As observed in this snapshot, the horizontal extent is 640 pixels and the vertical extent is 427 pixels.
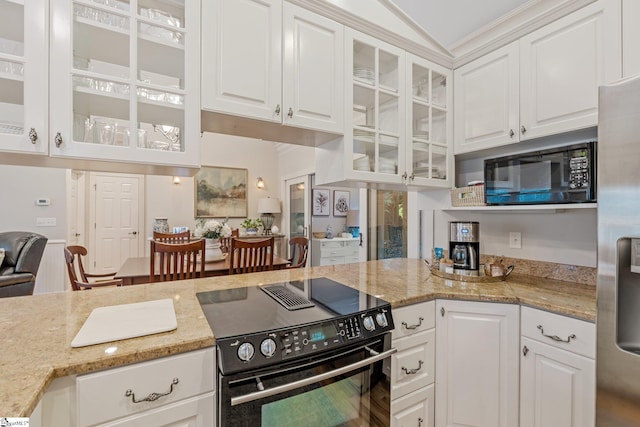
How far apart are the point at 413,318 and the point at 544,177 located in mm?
1057

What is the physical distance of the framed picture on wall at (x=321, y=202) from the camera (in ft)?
18.0

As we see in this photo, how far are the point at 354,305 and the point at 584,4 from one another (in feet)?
6.29

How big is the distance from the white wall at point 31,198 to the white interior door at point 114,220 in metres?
1.28

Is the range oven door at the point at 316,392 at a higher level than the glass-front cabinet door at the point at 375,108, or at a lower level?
lower

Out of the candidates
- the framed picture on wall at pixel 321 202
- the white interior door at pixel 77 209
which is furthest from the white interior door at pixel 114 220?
the framed picture on wall at pixel 321 202

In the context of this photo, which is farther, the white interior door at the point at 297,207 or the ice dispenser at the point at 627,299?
the white interior door at the point at 297,207

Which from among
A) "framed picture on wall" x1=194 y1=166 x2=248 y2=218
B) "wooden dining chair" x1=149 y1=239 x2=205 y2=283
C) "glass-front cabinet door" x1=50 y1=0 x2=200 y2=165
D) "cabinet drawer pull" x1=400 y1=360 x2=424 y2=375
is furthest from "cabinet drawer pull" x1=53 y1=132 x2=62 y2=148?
"framed picture on wall" x1=194 y1=166 x2=248 y2=218

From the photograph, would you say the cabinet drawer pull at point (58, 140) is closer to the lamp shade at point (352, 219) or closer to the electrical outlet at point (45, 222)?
the electrical outlet at point (45, 222)

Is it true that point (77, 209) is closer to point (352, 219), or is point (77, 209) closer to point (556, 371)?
point (352, 219)

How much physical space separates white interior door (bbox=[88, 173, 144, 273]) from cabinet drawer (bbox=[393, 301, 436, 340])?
5.95 meters

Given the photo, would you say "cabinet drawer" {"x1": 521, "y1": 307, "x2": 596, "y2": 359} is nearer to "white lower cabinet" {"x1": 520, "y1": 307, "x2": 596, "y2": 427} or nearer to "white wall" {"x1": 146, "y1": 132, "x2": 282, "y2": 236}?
"white lower cabinet" {"x1": 520, "y1": 307, "x2": 596, "y2": 427}

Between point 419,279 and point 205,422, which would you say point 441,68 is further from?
point 205,422

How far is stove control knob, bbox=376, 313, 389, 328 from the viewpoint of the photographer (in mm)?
1348

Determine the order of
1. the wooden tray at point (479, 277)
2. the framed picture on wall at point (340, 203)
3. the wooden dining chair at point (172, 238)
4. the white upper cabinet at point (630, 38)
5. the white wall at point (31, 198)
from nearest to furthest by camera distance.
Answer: the white upper cabinet at point (630, 38) → the wooden tray at point (479, 277) → the wooden dining chair at point (172, 238) → the white wall at point (31, 198) → the framed picture on wall at point (340, 203)
